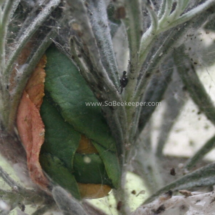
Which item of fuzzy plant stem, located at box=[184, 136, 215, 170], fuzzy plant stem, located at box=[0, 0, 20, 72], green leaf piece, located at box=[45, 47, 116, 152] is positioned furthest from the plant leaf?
fuzzy plant stem, located at box=[184, 136, 215, 170]

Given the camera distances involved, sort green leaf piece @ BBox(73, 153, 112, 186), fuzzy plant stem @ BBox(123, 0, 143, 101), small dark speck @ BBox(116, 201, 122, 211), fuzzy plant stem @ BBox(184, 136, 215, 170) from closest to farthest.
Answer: fuzzy plant stem @ BBox(123, 0, 143, 101) → green leaf piece @ BBox(73, 153, 112, 186) → small dark speck @ BBox(116, 201, 122, 211) → fuzzy plant stem @ BBox(184, 136, 215, 170)

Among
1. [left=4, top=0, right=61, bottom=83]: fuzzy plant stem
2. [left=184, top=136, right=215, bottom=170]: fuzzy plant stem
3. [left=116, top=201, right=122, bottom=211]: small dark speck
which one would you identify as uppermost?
[left=4, top=0, right=61, bottom=83]: fuzzy plant stem

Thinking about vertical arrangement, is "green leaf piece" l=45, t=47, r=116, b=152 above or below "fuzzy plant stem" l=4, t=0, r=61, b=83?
below

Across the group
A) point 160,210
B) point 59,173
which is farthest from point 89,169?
point 160,210

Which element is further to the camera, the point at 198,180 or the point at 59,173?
the point at 198,180

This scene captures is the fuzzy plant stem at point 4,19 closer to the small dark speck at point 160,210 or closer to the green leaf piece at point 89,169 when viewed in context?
the green leaf piece at point 89,169

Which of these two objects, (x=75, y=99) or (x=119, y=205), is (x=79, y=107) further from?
(x=119, y=205)

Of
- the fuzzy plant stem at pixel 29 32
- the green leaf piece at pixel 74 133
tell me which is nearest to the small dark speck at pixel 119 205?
the green leaf piece at pixel 74 133

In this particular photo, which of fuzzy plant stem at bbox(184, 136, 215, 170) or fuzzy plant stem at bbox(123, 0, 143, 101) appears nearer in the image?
fuzzy plant stem at bbox(123, 0, 143, 101)

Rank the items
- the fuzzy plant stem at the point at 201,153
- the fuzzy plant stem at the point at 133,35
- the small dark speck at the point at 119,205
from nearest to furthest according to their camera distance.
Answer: the fuzzy plant stem at the point at 133,35
the small dark speck at the point at 119,205
the fuzzy plant stem at the point at 201,153

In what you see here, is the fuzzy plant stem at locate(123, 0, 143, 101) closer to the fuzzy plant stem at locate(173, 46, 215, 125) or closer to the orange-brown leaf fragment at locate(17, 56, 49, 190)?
the orange-brown leaf fragment at locate(17, 56, 49, 190)
